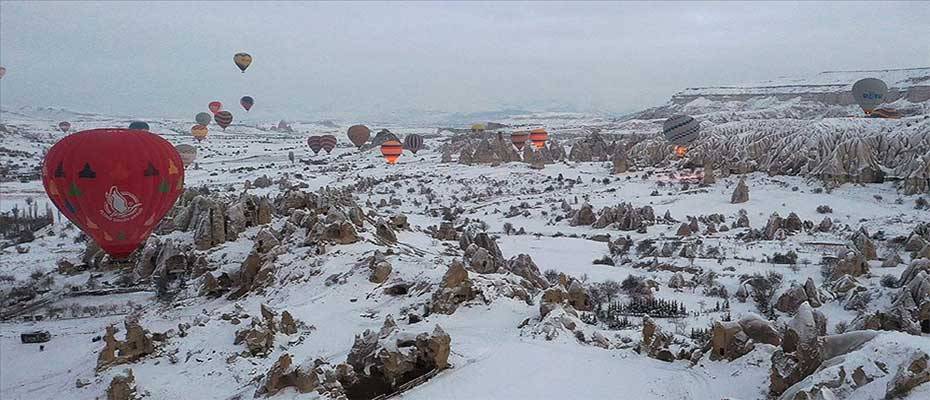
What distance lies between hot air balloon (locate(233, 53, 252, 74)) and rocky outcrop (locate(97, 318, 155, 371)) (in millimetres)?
42730

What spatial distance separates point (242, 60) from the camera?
50.2 meters

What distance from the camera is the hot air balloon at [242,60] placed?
1973 inches

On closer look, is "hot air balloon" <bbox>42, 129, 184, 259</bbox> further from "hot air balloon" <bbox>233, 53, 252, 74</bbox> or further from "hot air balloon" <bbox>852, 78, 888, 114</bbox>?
"hot air balloon" <bbox>852, 78, 888, 114</bbox>

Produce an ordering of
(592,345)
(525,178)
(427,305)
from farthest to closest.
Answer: (525,178), (427,305), (592,345)

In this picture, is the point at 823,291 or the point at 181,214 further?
the point at 181,214

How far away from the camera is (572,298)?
1343cm

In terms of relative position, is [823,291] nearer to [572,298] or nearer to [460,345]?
[572,298]

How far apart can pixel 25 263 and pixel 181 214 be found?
525 cm

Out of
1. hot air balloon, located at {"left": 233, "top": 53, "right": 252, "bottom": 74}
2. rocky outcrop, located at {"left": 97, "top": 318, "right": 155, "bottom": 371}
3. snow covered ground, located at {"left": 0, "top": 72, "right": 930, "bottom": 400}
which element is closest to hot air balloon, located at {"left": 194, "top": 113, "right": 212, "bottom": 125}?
hot air balloon, located at {"left": 233, "top": 53, "right": 252, "bottom": 74}

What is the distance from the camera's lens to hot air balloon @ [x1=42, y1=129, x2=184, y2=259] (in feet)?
47.5

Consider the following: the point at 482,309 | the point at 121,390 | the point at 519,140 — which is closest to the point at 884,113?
the point at 519,140

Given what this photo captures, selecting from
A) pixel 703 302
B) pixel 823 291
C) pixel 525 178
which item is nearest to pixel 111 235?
pixel 703 302

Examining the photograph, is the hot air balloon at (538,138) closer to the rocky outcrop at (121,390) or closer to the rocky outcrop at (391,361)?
the rocky outcrop at (391,361)

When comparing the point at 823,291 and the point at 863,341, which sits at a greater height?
the point at 863,341
